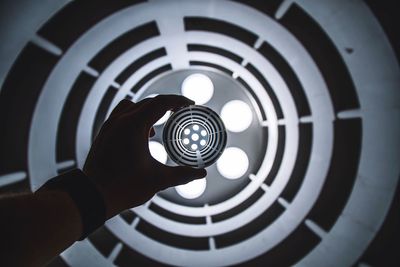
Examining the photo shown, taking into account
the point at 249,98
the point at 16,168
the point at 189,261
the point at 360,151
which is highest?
the point at 249,98

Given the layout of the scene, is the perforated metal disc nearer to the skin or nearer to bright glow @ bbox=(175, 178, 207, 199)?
bright glow @ bbox=(175, 178, 207, 199)

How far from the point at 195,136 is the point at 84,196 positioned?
1392 millimetres

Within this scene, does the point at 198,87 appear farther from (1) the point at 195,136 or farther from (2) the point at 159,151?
(2) the point at 159,151

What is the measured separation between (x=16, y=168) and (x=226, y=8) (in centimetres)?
154

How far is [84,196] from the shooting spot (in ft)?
3.18

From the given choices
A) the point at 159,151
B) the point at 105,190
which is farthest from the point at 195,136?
the point at 105,190

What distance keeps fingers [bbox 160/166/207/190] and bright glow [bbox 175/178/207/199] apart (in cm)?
108

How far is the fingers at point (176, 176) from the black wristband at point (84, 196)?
32cm

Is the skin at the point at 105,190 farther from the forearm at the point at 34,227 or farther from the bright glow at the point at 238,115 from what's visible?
the bright glow at the point at 238,115

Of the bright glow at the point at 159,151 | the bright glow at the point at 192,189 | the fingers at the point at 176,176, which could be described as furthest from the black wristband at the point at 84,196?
the bright glow at the point at 192,189

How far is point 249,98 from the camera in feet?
8.84

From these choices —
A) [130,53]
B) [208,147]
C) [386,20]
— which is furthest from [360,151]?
[130,53]

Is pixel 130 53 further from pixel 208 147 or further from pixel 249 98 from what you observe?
pixel 249 98

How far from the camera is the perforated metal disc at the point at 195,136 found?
224 cm
